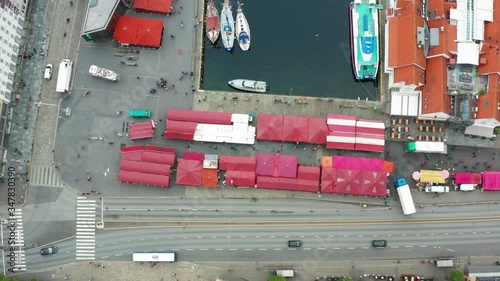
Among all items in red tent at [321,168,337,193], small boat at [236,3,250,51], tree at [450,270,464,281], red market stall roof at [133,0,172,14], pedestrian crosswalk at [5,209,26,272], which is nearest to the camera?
tree at [450,270,464,281]

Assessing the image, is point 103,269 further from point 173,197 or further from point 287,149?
point 287,149

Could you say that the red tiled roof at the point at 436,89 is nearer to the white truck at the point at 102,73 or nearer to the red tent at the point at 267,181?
the red tent at the point at 267,181

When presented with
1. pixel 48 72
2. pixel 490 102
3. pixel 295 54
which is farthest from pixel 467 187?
pixel 48 72

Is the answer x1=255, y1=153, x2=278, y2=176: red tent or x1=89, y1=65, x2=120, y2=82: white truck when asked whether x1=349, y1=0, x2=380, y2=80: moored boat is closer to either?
x1=255, y1=153, x2=278, y2=176: red tent

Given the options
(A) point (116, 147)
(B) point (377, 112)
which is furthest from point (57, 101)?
(B) point (377, 112)

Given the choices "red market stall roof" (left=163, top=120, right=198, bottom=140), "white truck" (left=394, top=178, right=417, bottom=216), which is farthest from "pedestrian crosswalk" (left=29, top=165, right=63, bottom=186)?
"white truck" (left=394, top=178, right=417, bottom=216)

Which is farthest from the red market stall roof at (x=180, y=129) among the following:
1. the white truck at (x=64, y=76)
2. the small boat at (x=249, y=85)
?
the white truck at (x=64, y=76)
